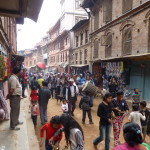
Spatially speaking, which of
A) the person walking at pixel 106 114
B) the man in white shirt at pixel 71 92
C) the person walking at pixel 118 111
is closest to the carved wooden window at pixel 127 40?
the man in white shirt at pixel 71 92

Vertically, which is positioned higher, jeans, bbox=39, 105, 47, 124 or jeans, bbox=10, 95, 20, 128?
jeans, bbox=10, 95, 20, 128

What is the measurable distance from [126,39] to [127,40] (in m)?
0.16

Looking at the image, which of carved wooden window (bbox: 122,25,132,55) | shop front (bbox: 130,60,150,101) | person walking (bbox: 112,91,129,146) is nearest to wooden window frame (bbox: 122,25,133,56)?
carved wooden window (bbox: 122,25,132,55)

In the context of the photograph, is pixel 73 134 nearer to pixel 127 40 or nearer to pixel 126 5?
pixel 127 40

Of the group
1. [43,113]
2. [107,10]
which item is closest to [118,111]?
[43,113]

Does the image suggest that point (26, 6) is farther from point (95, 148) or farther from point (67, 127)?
point (95, 148)

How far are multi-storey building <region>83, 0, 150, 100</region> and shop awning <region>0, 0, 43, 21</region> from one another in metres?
7.41

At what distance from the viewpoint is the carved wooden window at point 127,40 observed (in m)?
12.8

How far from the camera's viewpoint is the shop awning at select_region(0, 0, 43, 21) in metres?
3.25

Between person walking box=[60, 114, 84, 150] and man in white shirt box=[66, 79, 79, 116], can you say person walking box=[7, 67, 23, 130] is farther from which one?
man in white shirt box=[66, 79, 79, 116]

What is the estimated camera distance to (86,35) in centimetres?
2247

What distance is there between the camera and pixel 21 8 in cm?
358

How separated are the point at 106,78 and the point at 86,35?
9412 millimetres

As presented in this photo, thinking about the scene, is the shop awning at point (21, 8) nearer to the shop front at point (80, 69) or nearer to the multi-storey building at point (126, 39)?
the multi-storey building at point (126, 39)
